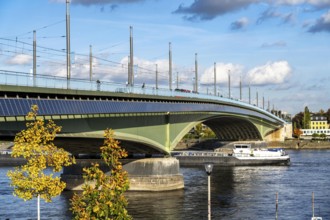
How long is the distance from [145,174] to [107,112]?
55.6 feet

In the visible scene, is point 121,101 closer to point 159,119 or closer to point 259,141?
point 159,119

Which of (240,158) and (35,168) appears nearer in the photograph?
(35,168)

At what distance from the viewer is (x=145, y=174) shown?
70.6 meters

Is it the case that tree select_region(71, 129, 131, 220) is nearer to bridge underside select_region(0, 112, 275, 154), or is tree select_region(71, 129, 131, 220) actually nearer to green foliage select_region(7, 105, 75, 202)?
green foliage select_region(7, 105, 75, 202)

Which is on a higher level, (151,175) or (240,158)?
(240,158)

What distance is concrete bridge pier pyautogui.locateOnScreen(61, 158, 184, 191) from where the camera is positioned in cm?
6957

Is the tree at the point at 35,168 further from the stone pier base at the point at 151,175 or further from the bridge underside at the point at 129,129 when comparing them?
the stone pier base at the point at 151,175

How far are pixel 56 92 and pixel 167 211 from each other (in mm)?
16404

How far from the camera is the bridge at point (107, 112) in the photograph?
41188 millimetres

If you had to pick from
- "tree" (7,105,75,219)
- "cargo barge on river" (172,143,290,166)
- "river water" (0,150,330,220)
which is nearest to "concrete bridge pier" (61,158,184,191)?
"river water" (0,150,330,220)

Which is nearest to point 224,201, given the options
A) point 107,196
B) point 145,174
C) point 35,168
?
point 145,174

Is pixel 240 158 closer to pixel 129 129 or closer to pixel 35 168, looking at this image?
pixel 129 129

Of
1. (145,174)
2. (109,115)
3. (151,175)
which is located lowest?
(151,175)

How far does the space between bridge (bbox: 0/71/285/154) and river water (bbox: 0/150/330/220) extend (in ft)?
18.9
